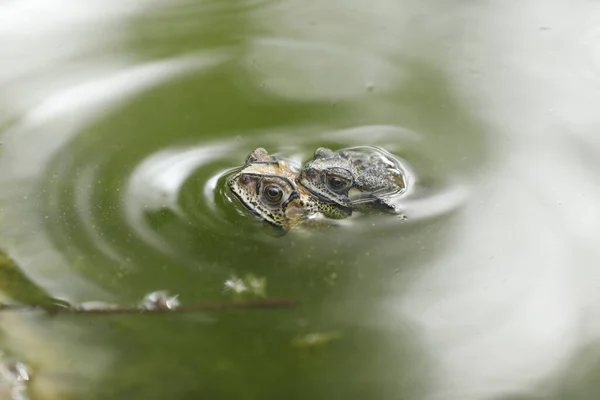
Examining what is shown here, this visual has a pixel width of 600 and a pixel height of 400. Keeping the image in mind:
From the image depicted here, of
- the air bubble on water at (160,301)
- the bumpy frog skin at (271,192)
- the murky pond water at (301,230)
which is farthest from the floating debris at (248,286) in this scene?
the bumpy frog skin at (271,192)

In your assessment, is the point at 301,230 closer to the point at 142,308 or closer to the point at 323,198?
the point at 323,198

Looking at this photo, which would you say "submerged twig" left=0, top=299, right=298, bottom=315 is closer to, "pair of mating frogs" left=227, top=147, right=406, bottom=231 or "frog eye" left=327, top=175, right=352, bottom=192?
"pair of mating frogs" left=227, top=147, right=406, bottom=231

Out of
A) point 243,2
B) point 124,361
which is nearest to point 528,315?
point 124,361

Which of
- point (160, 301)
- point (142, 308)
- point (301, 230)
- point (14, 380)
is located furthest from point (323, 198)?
point (14, 380)

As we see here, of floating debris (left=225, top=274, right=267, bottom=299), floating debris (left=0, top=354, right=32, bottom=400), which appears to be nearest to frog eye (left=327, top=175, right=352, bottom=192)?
floating debris (left=225, top=274, right=267, bottom=299)

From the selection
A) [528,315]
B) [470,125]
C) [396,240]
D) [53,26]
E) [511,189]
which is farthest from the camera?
→ [53,26]

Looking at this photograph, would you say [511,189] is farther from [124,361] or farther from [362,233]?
[124,361]

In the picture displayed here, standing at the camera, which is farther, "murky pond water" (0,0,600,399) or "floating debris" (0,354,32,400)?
"murky pond water" (0,0,600,399)
